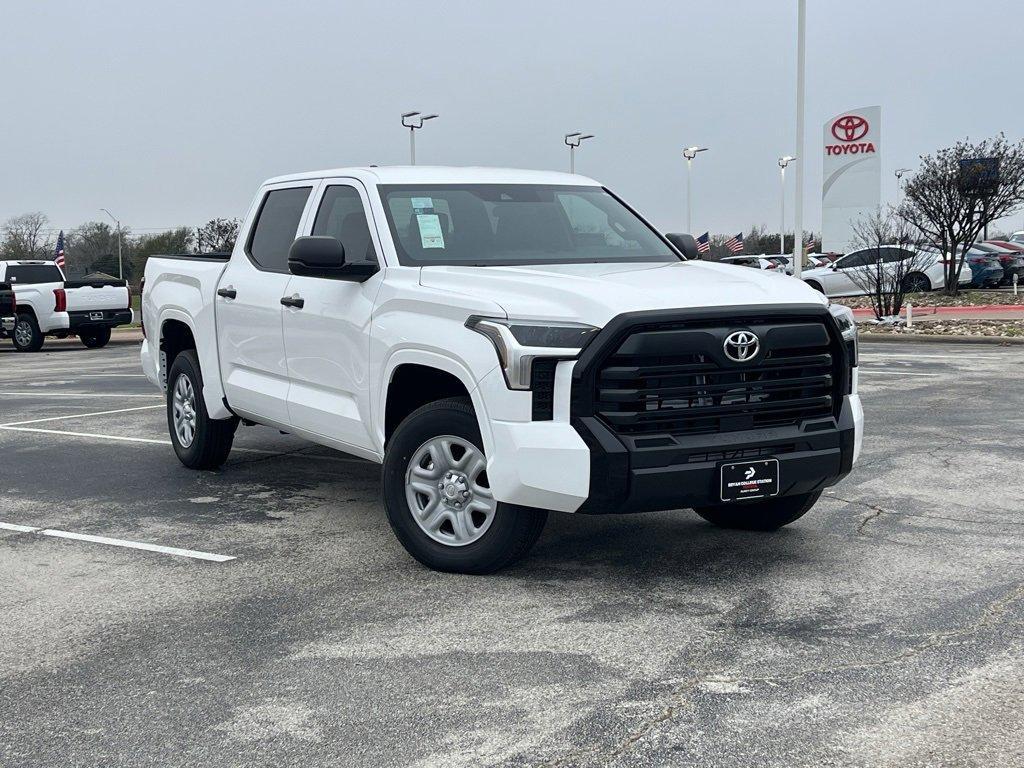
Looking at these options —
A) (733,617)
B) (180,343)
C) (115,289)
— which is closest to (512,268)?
(733,617)

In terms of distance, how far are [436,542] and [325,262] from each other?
1.54 meters

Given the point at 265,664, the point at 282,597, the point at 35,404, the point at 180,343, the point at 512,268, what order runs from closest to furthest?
the point at 265,664 < the point at 282,597 < the point at 512,268 < the point at 180,343 < the point at 35,404

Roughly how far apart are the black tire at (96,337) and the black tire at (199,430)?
19045 millimetres

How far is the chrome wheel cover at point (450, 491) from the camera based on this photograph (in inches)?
214

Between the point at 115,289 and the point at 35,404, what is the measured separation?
1277 cm

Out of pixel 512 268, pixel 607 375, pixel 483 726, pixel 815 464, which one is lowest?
pixel 483 726

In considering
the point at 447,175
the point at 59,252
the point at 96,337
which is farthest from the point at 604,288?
the point at 59,252

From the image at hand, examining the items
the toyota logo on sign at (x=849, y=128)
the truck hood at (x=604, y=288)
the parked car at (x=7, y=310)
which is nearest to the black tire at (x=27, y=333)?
the parked car at (x=7, y=310)

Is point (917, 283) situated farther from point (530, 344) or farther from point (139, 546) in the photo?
point (530, 344)

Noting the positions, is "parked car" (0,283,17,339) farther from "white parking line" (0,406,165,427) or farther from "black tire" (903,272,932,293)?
"black tire" (903,272,932,293)

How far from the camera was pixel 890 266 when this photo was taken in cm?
2973

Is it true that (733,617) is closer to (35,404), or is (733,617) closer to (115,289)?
(35,404)

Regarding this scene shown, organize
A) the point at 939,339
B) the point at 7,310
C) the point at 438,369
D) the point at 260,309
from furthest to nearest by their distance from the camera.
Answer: the point at 7,310 < the point at 939,339 < the point at 260,309 < the point at 438,369

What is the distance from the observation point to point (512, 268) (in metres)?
6.04
